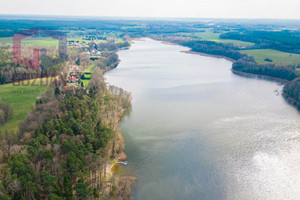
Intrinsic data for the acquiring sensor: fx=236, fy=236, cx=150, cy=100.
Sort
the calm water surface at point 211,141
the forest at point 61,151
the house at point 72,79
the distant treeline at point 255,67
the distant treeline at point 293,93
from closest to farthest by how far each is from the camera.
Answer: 1. the forest at point 61,151
2. the calm water surface at point 211,141
3. the distant treeline at point 293,93
4. the distant treeline at point 255,67
5. the house at point 72,79

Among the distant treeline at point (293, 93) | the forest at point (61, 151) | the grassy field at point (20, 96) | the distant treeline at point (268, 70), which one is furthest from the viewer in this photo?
the distant treeline at point (268, 70)

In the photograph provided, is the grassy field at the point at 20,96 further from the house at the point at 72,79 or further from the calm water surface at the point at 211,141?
the calm water surface at the point at 211,141

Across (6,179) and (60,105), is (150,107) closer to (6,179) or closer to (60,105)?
(60,105)

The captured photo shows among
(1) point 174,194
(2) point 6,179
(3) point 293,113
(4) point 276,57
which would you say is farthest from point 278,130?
(4) point 276,57

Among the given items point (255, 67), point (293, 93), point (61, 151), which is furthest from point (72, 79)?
point (255, 67)

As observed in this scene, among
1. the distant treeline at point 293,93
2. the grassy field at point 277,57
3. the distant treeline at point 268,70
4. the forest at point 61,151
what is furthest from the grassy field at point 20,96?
the grassy field at point 277,57

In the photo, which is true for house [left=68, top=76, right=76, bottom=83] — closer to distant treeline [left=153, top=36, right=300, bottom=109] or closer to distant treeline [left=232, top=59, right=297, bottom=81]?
distant treeline [left=153, top=36, right=300, bottom=109]
